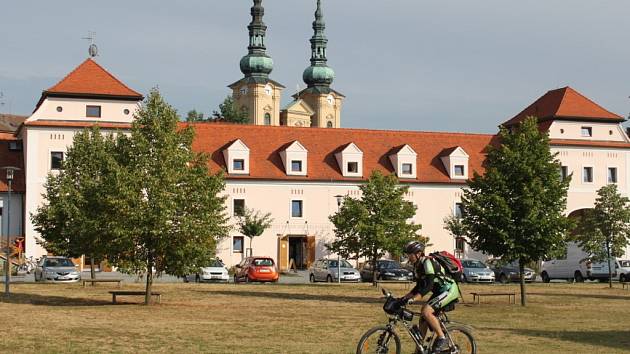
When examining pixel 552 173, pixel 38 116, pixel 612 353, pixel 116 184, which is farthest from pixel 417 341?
pixel 38 116

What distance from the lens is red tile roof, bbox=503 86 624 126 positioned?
239 feet

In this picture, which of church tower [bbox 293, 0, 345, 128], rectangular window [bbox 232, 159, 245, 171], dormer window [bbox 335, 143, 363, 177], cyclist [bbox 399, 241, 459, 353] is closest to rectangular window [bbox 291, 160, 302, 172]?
dormer window [bbox 335, 143, 363, 177]

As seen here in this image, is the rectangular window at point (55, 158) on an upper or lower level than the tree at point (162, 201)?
upper

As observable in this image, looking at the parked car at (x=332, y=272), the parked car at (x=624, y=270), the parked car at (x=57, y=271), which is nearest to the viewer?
the parked car at (x=57, y=271)

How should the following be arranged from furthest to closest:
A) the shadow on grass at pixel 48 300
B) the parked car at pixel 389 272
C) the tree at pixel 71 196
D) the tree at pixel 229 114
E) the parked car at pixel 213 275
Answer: the tree at pixel 229 114, the parked car at pixel 389 272, the parked car at pixel 213 275, the tree at pixel 71 196, the shadow on grass at pixel 48 300

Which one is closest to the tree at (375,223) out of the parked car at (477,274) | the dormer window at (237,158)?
the parked car at (477,274)

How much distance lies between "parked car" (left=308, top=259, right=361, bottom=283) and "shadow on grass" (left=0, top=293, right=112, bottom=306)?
70.2 feet

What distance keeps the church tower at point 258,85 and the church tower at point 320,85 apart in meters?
7.00

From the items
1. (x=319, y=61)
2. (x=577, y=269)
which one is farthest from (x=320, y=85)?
(x=577, y=269)

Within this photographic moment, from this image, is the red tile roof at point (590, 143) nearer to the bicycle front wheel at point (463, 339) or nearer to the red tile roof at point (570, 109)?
the red tile roof at point (570, 109)

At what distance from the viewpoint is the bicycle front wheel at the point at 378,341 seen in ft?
48.4

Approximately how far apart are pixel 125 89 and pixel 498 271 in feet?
89.0

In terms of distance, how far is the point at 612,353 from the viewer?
18797mm

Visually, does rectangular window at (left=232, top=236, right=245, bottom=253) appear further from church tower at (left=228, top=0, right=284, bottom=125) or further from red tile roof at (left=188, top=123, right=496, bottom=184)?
church tower at (left=228, top=0, right=284, bottom=125)
